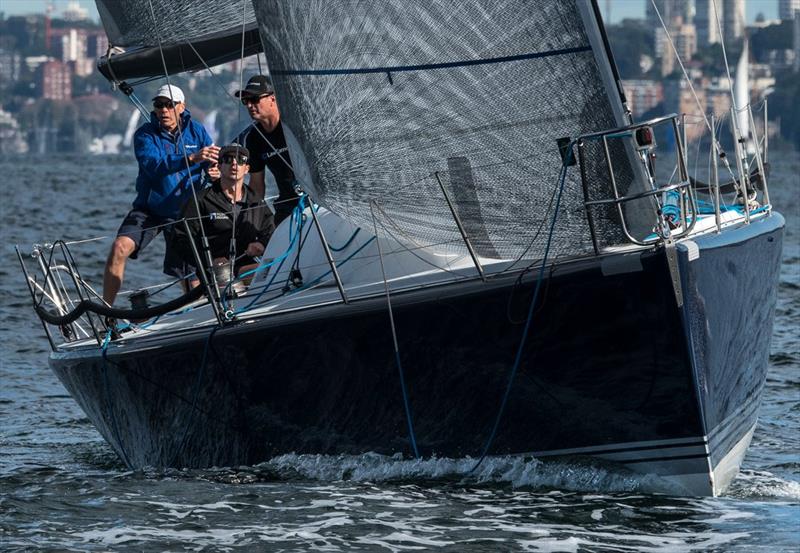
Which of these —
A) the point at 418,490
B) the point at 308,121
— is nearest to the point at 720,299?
the point at 418,490

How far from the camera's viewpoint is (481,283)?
23.2 ft

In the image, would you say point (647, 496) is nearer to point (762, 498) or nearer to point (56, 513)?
point (762, 498)

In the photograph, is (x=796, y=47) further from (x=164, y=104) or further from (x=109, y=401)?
(x=109, y=401)

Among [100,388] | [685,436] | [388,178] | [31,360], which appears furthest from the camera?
[31,360]

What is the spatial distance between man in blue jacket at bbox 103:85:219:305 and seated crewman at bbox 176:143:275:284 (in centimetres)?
37

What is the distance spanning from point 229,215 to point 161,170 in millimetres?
656

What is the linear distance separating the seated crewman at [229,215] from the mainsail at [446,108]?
2.62ft

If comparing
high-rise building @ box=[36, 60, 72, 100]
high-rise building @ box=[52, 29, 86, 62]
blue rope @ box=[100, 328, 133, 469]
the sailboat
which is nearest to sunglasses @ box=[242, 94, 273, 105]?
the sailboat

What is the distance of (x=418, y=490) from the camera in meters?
7.18

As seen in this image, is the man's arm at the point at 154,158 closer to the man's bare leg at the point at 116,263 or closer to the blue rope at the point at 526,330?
the man's bare leg at the point at 116,263

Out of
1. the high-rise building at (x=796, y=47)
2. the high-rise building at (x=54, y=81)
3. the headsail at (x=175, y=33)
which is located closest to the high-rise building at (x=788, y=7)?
the high-rise building at (x=796, y=47)

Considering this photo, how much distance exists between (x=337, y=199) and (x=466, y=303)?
2.89 ft

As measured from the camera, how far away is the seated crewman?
8312mm

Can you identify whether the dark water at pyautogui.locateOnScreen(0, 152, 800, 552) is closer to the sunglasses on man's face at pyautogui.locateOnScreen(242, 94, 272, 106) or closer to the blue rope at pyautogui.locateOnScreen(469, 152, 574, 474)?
the blue rope at pyautogui.locateOnScreen(469, 152, 574, 474)
